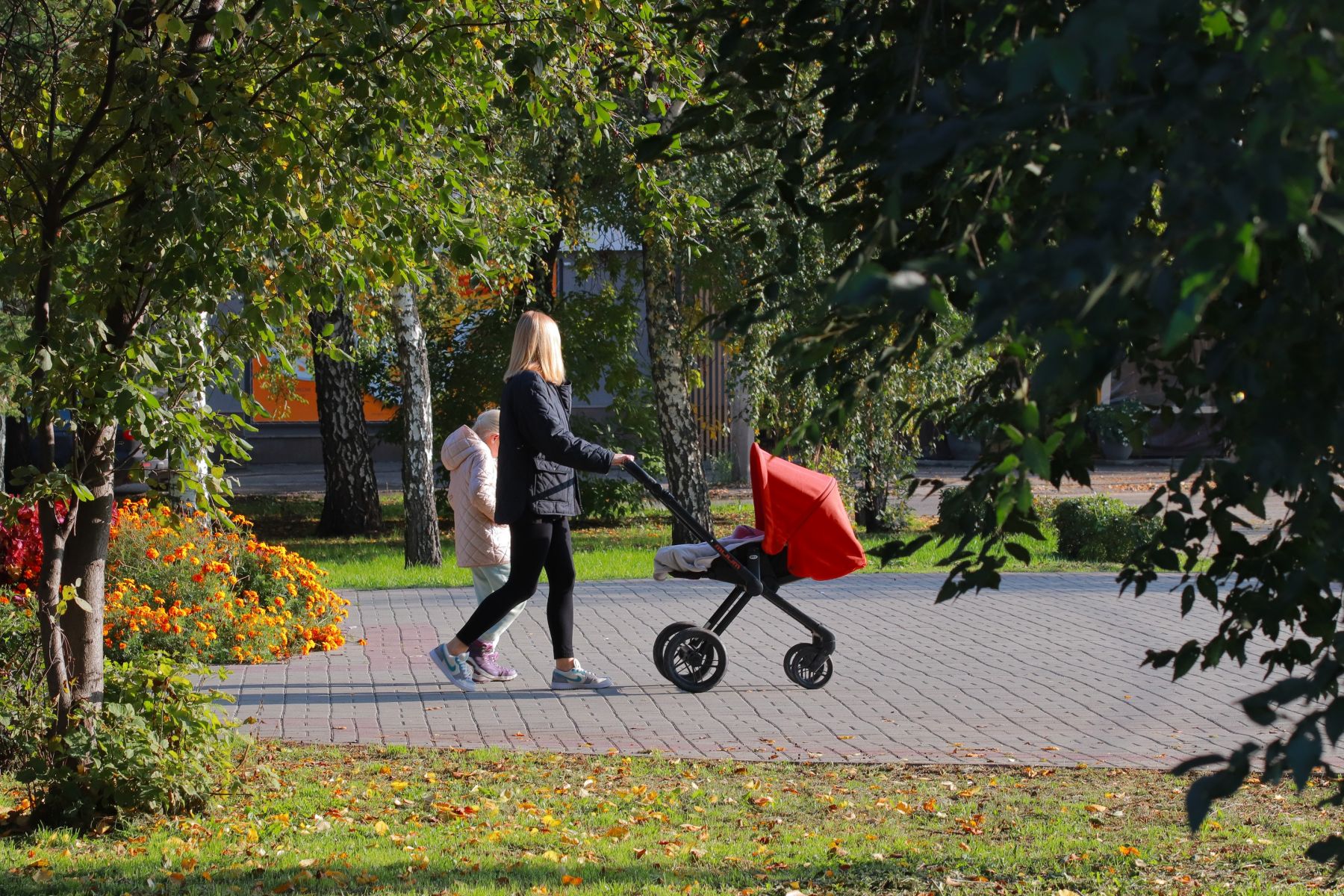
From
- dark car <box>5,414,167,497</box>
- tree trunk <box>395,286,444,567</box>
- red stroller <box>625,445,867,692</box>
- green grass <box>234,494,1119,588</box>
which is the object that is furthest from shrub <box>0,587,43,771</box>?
tree trunk <box>395,286,444,567</box>

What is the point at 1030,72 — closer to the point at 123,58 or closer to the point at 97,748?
the point at 123,58

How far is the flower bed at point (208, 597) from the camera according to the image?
26.4 ft

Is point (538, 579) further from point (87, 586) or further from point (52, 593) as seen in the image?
point (52, 593)

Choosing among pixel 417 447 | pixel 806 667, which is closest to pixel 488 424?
pixel 806 667

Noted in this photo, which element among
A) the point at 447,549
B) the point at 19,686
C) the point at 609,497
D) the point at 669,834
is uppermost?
the point at 19,686

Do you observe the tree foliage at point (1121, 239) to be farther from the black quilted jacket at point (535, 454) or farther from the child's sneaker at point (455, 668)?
the child's sneaker at point (455, 668)

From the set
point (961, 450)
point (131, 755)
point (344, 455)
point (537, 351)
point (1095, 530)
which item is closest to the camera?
point (131, 755)

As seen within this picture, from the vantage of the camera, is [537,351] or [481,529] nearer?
[537,351]

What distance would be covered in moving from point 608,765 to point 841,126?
4241 millimetres

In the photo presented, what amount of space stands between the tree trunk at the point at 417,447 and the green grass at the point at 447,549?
27 centimetres

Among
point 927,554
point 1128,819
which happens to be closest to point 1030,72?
point 1128,819

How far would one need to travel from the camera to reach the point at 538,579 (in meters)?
7.18

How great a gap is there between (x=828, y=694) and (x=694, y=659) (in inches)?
30.3

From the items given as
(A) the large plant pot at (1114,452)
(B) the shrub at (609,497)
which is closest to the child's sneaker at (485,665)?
(B) the shrub at (609,497)
